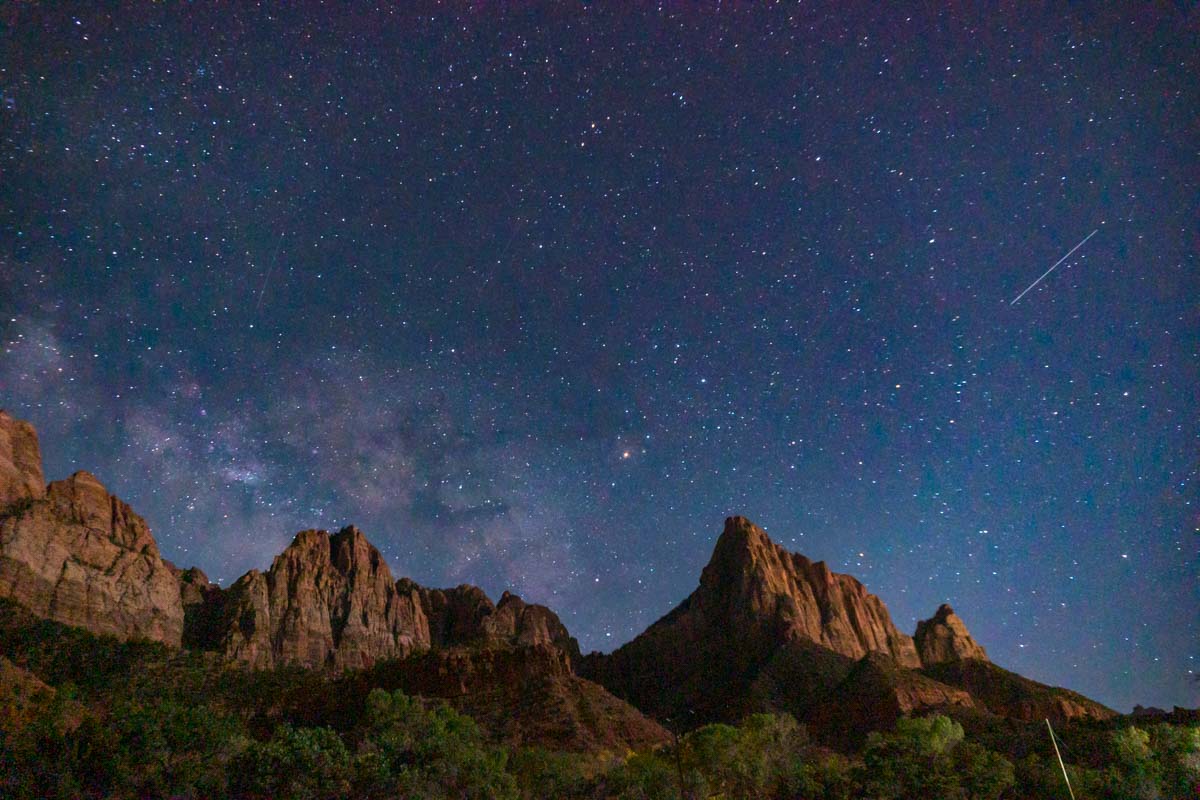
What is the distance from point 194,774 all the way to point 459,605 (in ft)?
458

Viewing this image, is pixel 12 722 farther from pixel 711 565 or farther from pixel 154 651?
pixel 711 565

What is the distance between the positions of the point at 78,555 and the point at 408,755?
87639mm

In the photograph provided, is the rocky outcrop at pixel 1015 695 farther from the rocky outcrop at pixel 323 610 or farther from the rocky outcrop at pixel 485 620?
the rocky outcrop at pixel 323 610

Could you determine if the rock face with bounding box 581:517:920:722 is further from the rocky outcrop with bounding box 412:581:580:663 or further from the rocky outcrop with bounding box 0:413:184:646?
the rocky outcrop with bounding box 0:413:184:646

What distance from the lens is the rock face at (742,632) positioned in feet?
359

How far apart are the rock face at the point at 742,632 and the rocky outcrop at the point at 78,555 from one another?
77.8 metres

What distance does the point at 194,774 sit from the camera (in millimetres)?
25422

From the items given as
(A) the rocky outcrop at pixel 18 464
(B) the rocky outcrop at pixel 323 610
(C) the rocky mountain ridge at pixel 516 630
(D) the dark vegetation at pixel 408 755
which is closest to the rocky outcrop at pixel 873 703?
(C) the rocky mountain ridge at pixel 516 630

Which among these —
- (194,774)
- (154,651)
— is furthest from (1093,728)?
(154,651)

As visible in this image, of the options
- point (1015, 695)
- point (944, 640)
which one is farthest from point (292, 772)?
point (944, 640)

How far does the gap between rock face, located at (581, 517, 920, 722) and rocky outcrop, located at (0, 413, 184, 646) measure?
77.8 m

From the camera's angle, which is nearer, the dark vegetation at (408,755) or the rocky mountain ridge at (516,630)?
the dark vegetation at (408,755)

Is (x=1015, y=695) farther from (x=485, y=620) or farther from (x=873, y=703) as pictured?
(x=485, y=620)

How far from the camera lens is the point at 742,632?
4707 inches
